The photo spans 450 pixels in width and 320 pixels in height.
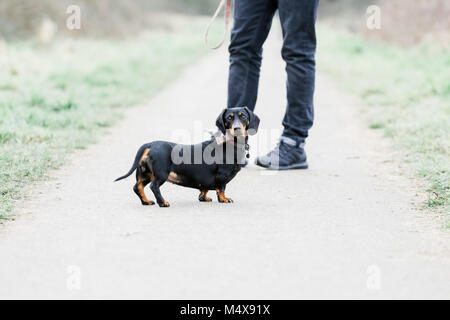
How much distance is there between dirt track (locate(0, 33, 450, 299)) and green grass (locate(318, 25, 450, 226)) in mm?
211

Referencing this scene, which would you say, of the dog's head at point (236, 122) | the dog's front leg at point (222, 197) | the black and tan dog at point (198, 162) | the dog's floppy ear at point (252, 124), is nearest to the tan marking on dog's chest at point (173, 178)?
the black and tan dog at point (198, 162)

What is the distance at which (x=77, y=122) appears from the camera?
259 inches

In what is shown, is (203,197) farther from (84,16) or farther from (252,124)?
(84,16)

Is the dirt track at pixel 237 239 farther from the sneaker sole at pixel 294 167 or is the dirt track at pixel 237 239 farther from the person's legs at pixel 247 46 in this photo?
the person's legs at pixel 247 46

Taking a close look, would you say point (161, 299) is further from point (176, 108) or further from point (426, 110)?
point (176, 108)

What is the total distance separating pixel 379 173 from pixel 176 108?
3649 mm

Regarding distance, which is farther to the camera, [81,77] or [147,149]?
[81,77]

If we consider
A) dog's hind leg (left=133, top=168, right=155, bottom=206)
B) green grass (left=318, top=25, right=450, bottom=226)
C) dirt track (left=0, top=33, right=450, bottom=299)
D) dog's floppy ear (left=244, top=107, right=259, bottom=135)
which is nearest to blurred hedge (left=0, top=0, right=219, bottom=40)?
green grass (left=318, top=25, right=450, bottom=226)

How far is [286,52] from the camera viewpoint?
196 inches

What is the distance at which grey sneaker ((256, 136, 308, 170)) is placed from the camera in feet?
16.2

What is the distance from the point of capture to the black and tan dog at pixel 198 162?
12.5 feet
